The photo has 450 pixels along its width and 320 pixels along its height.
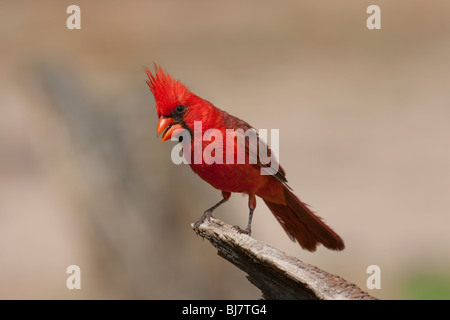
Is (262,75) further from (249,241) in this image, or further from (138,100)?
(249,241)

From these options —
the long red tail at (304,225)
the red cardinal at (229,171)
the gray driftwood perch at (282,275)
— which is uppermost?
the red cardinal at (229,171)

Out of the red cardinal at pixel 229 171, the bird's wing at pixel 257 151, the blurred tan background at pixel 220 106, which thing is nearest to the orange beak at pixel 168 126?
the red cardinal at pixel 229 171

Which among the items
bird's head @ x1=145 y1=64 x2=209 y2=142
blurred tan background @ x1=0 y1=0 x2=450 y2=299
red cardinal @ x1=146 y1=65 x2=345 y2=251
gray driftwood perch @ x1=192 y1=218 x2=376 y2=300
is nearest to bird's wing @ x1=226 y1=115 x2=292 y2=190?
red cardinal @ x1=146 y1=65 x2=345 y2=251

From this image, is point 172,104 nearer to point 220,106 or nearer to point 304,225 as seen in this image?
point 304,225

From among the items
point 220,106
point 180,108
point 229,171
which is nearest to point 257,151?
point 229,171

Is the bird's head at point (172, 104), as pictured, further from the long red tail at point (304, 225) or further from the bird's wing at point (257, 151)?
the long red tail at point (304, 225)

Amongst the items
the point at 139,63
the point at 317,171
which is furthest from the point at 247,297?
the point at 139,63

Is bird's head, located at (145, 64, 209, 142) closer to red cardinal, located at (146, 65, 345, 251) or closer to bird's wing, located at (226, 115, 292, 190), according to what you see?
red cardinal, located at (146, 65, 345, 251)
